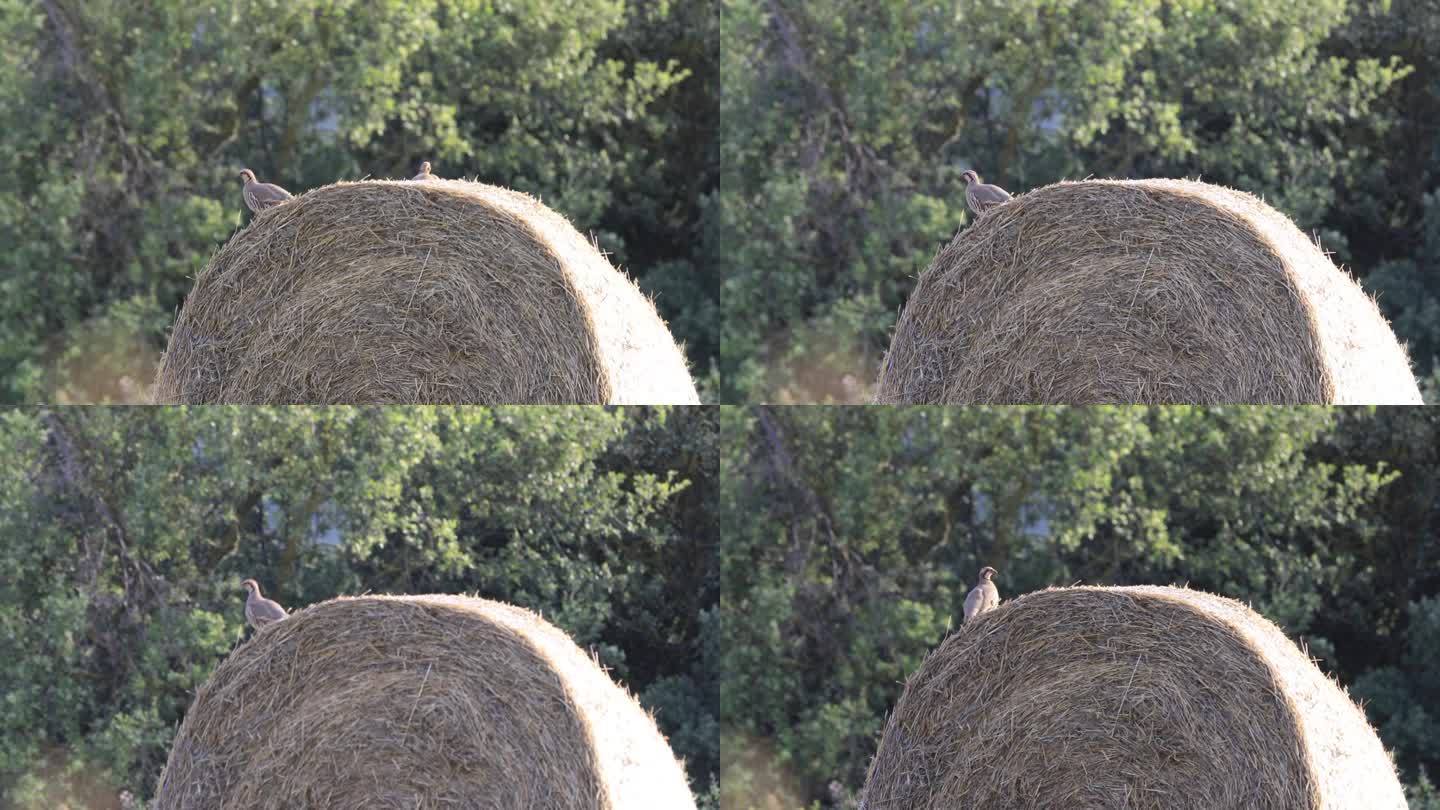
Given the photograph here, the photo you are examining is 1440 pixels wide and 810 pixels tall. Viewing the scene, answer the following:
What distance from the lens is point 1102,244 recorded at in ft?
21.6

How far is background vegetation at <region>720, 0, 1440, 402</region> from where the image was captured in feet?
46.8

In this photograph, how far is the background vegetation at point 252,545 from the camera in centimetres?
1043

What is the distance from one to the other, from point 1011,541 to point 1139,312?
504cm

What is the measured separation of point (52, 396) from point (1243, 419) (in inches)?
341

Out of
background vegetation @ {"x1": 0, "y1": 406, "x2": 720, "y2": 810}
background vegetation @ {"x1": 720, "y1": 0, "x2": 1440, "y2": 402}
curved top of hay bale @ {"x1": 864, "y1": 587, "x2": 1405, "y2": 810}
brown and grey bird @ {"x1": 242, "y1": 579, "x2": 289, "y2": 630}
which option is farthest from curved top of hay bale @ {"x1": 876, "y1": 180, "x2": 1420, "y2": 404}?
background vegetation @ {"x1": 720, "y1": 0, "x2": 1440, "y2": 402}

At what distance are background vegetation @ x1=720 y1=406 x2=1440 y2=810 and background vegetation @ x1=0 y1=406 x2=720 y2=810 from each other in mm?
723

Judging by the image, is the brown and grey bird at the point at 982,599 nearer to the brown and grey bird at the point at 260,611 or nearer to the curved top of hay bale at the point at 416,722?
the curved top of hay bale at the point at 416,722

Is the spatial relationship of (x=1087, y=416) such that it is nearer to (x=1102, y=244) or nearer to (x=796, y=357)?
(x=796, y=357)

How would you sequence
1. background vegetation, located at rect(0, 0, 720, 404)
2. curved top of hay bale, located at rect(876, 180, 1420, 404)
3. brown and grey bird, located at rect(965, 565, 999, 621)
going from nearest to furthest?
curved top of hay bale, located at rect(876, 180, 1420, 404) < brown and grey bird, located at rect(965, 565, 999, 621) < background vegetation, located at rect(0, 0, 720, 404)

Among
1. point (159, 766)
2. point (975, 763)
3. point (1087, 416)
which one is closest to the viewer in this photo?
point (975, 763)

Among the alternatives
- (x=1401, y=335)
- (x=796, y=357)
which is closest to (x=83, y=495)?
(x=796, y=357)

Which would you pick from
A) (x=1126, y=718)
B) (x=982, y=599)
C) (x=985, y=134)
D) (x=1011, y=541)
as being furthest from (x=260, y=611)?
(x=985, y=134)

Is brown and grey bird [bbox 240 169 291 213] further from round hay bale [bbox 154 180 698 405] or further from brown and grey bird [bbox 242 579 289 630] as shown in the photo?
brown and grey bird [bbox 242 579 289 630]

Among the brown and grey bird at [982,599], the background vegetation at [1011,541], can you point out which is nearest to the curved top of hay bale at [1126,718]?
the brown and grey bird at [982,599]
